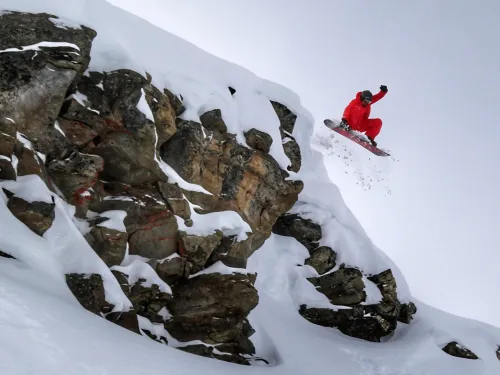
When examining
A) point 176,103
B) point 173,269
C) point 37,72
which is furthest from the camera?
point 176,103

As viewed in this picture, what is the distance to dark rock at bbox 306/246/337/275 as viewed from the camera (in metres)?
13.8

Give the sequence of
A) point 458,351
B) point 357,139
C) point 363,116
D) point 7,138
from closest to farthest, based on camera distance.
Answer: point 7,138
point 458,351
point 363,116
point 357,139

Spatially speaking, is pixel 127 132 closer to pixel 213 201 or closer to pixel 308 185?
pixel 213 201

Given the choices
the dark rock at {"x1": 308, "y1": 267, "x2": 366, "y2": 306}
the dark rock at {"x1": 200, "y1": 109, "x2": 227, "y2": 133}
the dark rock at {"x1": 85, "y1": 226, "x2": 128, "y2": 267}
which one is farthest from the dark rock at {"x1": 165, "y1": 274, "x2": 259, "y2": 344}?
the dark rock at {"x1": 308, "y1": 267, "x2": 366, "y2": 306}

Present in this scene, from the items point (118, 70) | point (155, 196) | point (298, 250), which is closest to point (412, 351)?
point (298, 250)

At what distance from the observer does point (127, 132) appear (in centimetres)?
859

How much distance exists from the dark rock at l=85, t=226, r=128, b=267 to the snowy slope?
414mm

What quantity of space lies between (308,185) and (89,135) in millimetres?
9315

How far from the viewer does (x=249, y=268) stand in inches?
480

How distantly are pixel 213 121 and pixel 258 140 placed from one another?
64.7 inches

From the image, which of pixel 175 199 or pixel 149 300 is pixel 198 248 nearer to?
pixel 175 199

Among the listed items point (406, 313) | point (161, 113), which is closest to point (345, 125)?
point (406, 313)

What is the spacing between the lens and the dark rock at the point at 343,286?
523 inches

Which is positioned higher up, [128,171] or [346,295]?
[128,171]
